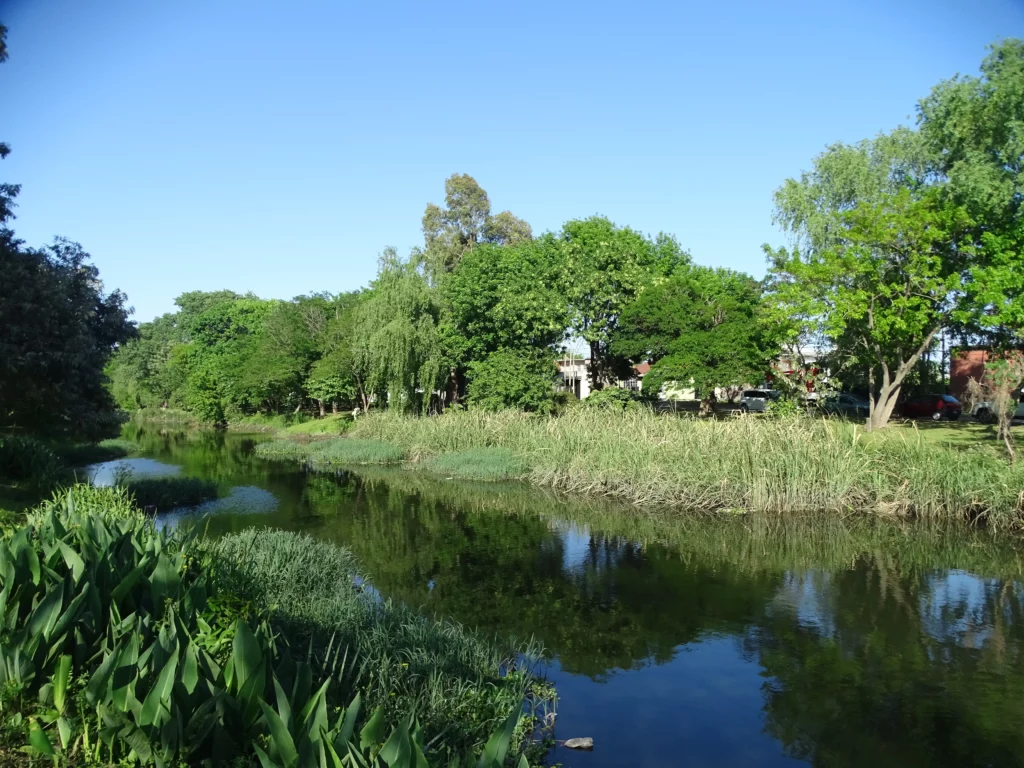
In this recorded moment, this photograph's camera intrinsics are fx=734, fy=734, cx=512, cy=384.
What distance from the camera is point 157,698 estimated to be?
12.6 ft

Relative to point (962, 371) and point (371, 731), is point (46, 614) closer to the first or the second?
point (371, 731)

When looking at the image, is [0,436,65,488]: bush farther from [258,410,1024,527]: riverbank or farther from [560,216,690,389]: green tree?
[560,216,690,389]: green tree

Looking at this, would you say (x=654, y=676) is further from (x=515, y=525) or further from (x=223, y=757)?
(x=515, y=525)

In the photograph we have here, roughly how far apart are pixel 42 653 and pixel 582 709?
16.0 ft

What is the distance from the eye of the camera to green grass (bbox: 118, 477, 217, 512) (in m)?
17.4

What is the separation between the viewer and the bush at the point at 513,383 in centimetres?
2870

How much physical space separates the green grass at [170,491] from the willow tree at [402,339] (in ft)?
35.2

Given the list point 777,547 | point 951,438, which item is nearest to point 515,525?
point 777,547

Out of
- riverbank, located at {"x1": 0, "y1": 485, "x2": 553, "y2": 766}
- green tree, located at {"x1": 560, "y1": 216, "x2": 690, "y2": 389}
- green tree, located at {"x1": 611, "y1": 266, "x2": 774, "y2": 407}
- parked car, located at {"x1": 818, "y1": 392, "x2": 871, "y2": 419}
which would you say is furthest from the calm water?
parked car, located at {"x1": 818, "y1": 392, "x2": 871, "y2": 419}

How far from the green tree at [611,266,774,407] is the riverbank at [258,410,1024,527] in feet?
22.2

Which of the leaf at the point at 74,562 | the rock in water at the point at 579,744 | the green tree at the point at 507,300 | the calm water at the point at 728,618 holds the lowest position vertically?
the rock in water at the point at 579,744

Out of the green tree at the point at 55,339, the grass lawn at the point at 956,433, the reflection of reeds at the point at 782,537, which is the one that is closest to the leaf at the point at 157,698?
the reflection of reeds at the point at 782,537

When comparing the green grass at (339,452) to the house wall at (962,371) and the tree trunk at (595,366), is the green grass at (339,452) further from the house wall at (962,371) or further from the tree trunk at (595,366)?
the house wall at (962,371)

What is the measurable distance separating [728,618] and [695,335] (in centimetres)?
1896
